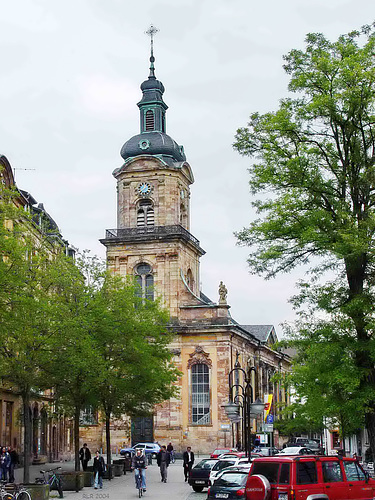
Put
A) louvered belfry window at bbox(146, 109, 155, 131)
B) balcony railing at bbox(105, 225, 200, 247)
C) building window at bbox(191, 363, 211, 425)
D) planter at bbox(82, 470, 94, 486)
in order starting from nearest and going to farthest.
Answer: planter at bbox(82, 470, 94, 486)
building window at bbox(191, 363, 211, 425)
balcony railing at bbox(105, 225, 200, 247)
louvered belfry window at bbox(146, 109, 155, 131)

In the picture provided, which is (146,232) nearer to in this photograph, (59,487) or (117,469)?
(117,469)

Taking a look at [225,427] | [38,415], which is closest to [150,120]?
[225,427]

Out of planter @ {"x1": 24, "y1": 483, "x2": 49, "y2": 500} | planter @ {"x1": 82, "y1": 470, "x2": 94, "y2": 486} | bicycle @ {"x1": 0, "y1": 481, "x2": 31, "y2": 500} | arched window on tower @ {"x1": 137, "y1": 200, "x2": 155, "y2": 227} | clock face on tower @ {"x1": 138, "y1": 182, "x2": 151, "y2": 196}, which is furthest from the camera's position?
clock face on tower @ {"x1": 138, "y1": 182, "x2": 151, "y2": 196}

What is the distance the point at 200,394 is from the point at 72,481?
115 feet

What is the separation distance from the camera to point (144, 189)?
2800 inches

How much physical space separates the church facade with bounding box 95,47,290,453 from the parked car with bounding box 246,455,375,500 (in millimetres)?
42757

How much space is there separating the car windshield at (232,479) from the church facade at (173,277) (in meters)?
39.1

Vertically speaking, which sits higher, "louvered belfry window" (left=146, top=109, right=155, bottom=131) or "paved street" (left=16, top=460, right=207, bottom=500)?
"louvered belfry window" (left=146, top=109, right=155, bottom=131)

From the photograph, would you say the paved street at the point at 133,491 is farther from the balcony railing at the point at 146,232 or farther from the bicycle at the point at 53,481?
the balcony railing at the point at 146,232

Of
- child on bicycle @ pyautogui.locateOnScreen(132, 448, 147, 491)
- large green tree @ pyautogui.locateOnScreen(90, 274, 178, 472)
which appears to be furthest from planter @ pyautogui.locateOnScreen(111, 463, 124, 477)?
child on bicycle @ pyautogui.locateOnScreen(132, 448, 147, 491)

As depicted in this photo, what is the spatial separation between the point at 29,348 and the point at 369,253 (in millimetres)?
13178

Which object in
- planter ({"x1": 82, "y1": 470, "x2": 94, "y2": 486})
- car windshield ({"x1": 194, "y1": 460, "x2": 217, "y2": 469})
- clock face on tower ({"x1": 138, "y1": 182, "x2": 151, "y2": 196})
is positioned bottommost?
planter ({"x1": 82, "y1": 470, "x2": 94, "y2": 486})

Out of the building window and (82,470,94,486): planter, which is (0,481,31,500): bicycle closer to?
(82,470,94,486): planter

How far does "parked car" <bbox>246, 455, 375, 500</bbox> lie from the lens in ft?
63.2
